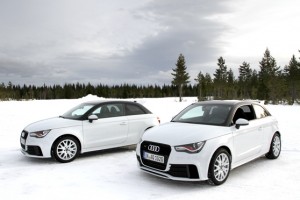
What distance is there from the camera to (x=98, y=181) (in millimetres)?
6145

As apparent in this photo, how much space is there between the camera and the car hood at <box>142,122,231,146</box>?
5.58 m

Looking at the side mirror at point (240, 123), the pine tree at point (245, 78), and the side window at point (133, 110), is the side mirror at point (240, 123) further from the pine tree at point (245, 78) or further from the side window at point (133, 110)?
the pine tree at point (245, 78)

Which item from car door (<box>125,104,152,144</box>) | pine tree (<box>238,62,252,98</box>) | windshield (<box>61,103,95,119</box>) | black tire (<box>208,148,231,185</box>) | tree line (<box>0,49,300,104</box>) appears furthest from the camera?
pine tree (<box>238,62,252,98</box>)

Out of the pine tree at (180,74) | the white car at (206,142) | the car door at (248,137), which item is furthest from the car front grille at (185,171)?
the pine tree at (180,74)

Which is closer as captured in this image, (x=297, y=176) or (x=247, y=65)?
(x=297, y=176)

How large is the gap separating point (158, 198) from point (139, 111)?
15.0ft

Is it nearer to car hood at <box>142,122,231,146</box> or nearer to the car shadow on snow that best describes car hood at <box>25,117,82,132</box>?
the car shadow on snow

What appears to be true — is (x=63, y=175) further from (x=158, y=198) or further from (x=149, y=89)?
(x=149, y=89)

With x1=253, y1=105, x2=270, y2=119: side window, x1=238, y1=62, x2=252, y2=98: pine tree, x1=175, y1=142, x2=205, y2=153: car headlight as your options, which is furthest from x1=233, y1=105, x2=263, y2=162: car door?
x1=238, y1=62, x2=252, y2=98: pine tree

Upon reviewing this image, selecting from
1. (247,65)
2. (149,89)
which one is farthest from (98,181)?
(149,89)

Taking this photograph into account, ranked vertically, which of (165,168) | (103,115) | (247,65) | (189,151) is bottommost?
(165,168)

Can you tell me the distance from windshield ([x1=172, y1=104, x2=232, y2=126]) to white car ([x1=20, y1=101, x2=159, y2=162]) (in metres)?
2.17

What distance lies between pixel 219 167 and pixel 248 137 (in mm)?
1352

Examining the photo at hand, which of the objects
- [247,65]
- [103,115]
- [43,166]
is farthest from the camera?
[247,65]
